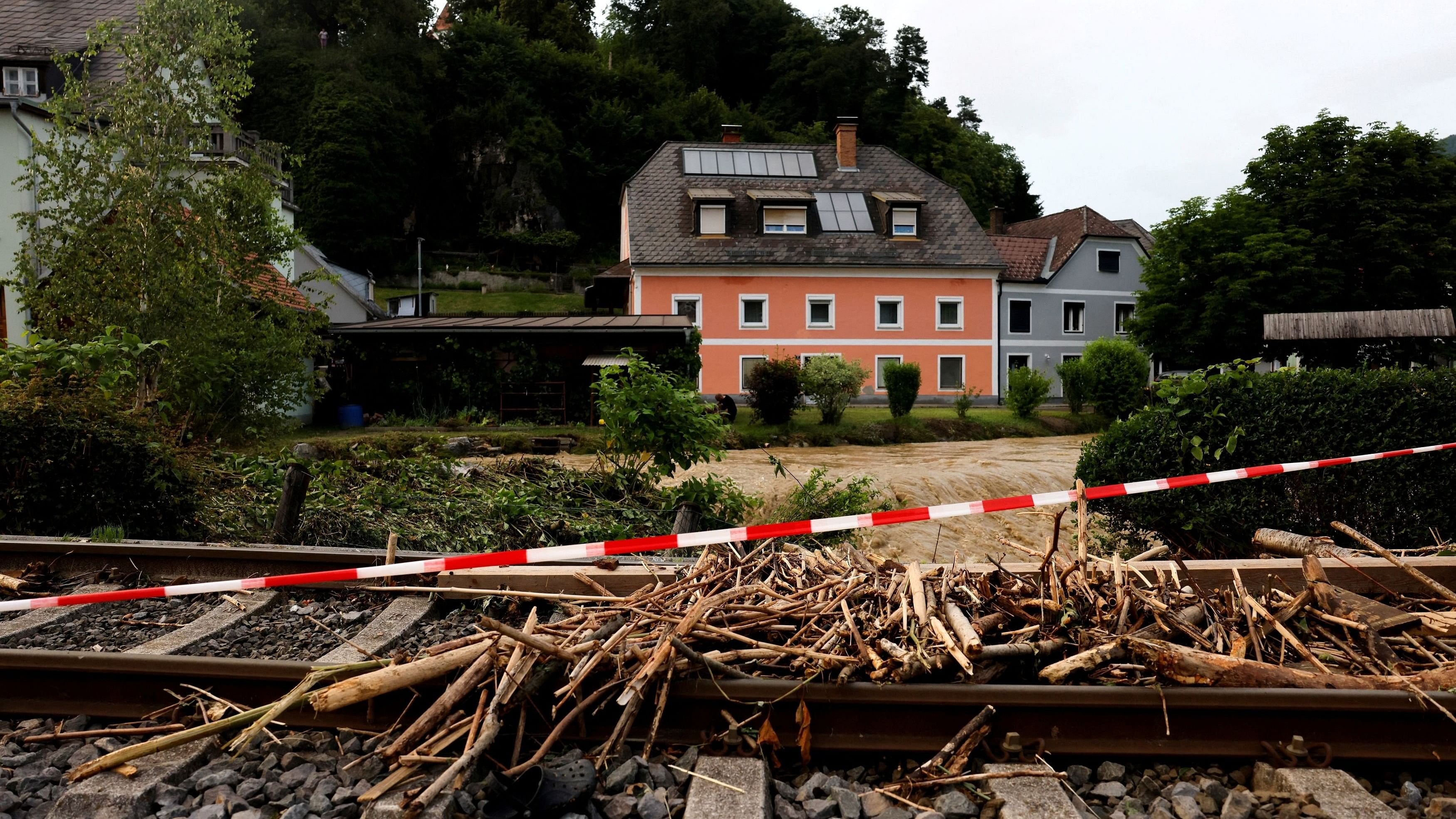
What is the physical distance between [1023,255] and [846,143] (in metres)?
11.2

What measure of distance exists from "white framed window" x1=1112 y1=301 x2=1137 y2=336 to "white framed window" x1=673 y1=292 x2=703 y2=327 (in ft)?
73.6

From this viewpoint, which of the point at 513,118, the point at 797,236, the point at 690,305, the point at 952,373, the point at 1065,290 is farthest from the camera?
the point at 513,118

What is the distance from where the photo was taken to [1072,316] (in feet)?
159

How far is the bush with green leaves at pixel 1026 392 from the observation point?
32.2 metres

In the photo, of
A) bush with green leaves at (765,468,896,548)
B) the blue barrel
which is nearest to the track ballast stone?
bush with green leaves at (765,468,896,548)

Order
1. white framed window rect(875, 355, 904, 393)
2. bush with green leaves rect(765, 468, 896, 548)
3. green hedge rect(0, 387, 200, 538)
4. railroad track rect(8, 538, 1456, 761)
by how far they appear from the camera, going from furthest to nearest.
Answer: white framed window rect(875, 355, 904, 393)
bush with green leaves rect(765, 468, 896, 548)
green hedge rect(0, 387, 200, 538)
railroad track rect(8, 538, 1456, 761)

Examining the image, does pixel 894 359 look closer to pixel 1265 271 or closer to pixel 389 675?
pixel 1265 271

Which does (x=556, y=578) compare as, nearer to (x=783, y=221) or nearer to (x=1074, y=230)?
(x=783, y=221)

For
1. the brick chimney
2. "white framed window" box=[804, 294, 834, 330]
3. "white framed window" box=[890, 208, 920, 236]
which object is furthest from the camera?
the brick chimney

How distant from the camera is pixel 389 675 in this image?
3.33 m

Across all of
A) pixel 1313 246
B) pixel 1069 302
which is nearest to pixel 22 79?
pixel 1069 302

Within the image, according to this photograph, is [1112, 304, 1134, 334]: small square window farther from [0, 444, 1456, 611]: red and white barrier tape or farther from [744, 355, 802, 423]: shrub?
[0, 444, 1456, 611]: red and white barrier tape

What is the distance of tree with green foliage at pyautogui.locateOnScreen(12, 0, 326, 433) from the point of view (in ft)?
41.9

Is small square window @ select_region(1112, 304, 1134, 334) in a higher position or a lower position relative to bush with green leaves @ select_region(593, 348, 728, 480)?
higher
